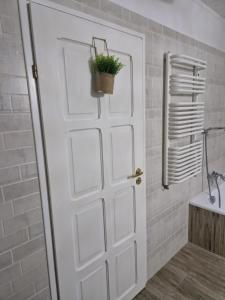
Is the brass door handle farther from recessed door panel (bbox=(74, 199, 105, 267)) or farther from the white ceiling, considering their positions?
the white ceiling

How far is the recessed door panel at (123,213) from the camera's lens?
1.55 m

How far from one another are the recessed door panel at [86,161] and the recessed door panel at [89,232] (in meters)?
0.14

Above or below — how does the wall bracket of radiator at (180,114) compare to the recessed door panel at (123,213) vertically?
above

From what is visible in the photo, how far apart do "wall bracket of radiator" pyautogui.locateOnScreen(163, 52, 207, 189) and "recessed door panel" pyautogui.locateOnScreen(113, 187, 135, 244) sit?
48 cm

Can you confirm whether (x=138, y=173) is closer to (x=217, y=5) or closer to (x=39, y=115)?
(x=39, y=115)

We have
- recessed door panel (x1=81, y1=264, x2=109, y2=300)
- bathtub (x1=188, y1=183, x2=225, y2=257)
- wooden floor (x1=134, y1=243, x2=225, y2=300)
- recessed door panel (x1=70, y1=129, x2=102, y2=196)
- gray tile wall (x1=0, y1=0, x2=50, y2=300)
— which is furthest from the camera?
bathtub (x1=188, y1=183, x2=225, y2=257)

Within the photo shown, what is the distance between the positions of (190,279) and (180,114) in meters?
1.61

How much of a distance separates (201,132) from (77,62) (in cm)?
170

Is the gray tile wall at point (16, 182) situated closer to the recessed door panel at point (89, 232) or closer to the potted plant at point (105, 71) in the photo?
the recessed door panel at point (89, 232)

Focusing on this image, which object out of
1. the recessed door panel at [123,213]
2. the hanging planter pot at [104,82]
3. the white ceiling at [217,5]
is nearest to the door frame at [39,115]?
the hanging planter pot at [104,82]

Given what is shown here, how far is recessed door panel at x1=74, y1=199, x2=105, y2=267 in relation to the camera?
133 centimetres

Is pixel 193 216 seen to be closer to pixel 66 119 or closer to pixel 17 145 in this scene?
pixel 66 119

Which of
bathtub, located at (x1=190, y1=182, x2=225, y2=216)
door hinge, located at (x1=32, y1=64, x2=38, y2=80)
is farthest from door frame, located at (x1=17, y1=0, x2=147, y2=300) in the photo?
bathtub, located at (x1=190, y1=182, x2=225, y2=216)

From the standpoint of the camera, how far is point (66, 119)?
3.84 ft
